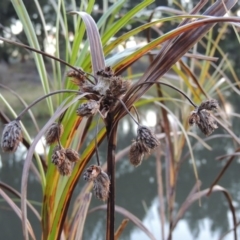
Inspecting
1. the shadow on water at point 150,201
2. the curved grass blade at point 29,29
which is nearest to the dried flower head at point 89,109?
the curved grass blade at point 29,29

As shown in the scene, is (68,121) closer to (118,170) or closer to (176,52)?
(176,52)

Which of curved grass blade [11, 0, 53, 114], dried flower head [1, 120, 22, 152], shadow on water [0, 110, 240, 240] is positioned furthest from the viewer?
shadow on water [0, 110, 240, 240]

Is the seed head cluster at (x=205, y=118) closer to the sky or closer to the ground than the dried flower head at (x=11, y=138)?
closer to the sky

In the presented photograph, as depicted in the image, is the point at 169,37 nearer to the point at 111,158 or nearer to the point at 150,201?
the point at 111,158

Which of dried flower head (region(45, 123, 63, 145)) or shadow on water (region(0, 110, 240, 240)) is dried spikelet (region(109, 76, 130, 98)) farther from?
shadow on water (region(0, 110, 240, 240))

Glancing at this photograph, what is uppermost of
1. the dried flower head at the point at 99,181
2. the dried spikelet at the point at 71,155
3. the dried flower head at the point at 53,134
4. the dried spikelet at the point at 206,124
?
the dried flower head at the point at 53,134

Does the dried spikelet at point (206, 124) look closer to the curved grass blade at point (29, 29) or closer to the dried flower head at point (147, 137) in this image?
the dried flower head at point (147, 137)

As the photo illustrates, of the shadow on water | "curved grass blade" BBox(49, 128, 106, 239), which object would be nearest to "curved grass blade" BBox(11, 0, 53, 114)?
"curved grass blade" BBox(49, 128, 106, 239)
